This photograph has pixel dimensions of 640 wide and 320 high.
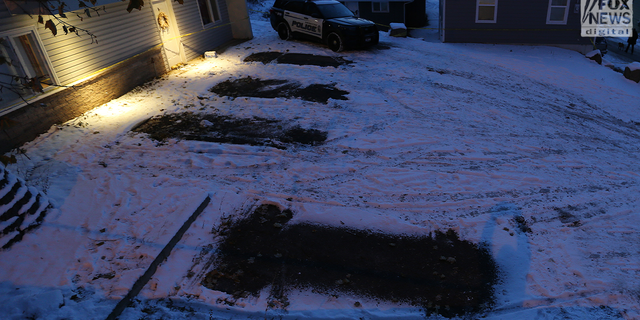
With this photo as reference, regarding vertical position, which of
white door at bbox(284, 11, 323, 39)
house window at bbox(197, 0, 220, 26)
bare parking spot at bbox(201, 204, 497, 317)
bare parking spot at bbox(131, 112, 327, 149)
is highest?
house window at bbox(197, 0, 220, 26)

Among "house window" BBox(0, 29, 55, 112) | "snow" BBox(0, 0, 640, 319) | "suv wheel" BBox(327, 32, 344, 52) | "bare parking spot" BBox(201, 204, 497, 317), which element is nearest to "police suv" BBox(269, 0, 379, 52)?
"suv wheel" BBox(327, 32, 344, 52)

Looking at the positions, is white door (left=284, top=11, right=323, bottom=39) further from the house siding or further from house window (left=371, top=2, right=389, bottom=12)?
house window (left=371, top=2, right=389, bottom=12)

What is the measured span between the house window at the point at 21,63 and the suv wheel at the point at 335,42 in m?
9.52

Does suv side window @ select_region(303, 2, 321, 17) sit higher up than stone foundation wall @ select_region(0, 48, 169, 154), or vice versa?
suv side window @ select_region(303, 2, 321, 17)

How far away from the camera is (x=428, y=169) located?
23.8 feet

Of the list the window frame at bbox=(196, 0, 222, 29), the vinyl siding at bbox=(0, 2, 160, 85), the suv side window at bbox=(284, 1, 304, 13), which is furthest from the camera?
the suv side window at bbox=(284, 1, 304, 13)

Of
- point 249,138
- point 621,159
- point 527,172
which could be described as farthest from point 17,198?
point 621,159

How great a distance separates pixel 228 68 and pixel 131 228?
8.60 meters

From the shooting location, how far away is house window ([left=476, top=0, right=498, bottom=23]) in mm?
16578

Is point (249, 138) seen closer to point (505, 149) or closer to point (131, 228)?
point (131, 228)

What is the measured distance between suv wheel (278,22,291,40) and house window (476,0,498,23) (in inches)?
348

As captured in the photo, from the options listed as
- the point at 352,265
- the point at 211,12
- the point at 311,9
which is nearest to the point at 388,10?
the point at 311,9

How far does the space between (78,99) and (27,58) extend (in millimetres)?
1367

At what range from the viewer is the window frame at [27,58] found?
26.0ft
